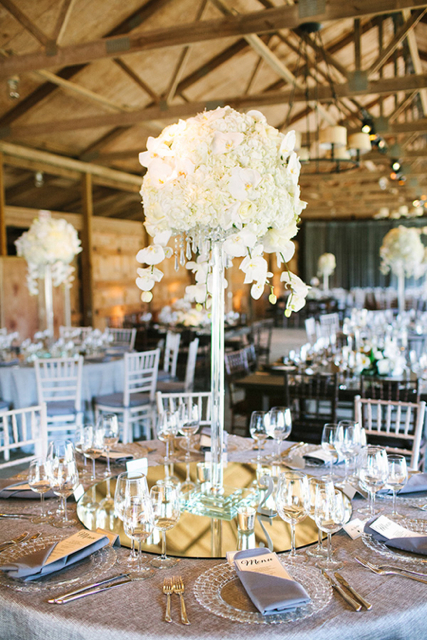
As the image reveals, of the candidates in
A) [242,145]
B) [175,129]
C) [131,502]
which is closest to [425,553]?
[131,502]

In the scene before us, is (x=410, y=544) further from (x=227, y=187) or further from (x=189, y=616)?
(x=227, y=187)

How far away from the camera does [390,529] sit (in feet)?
6.27

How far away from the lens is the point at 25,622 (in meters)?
1.51

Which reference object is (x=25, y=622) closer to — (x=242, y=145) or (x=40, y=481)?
(x=40, y=481)

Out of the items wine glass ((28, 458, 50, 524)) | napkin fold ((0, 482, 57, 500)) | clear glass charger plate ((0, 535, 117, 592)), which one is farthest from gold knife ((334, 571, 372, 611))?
napkin fold ((0, 482, 57, 500))

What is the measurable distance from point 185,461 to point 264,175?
1.39 meters

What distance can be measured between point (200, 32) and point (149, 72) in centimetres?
402

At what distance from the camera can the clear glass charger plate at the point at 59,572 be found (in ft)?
5.27

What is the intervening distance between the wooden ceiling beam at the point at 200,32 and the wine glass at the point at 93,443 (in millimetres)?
4510

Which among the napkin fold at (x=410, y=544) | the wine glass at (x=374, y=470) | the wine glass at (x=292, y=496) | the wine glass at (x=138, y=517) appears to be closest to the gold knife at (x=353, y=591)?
the wine glass at (x=292, y=496)

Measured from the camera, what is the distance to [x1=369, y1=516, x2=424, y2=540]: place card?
1865 mm

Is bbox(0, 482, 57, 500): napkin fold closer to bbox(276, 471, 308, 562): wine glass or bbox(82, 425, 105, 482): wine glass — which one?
bbox(82, 425, 105, 482): wine glass

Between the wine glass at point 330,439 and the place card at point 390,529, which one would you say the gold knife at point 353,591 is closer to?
the place card at point 390,529

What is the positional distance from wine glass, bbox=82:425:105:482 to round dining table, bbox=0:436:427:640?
77 centimetres
